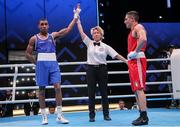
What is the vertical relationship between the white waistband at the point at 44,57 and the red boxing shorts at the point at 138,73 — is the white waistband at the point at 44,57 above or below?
above

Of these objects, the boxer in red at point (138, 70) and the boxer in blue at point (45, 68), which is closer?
the boxer in red at point (138, 70)

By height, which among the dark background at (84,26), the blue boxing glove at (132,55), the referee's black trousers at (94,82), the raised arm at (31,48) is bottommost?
the referee's black trousers at (94,82)

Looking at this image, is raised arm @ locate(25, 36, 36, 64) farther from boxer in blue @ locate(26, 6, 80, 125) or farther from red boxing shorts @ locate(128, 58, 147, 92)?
red boxing shorts @ locate(128, 58, 147, 92)

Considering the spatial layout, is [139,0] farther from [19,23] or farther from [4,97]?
Result: [4,97]

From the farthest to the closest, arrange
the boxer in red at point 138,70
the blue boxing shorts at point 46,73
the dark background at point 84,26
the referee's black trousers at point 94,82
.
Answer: the dark background at point 84,26, the referee's black trousers at point 94,82, the blue boxing shorts at point 46,73, the boxer in red at point 138,70

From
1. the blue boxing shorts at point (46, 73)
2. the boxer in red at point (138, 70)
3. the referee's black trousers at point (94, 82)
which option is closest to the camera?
the boxer in red at point (138, 70)

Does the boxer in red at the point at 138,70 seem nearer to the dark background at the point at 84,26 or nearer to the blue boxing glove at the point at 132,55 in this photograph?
the blue boxing glove at the point at 132,55

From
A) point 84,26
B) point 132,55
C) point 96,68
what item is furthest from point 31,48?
point 84,26

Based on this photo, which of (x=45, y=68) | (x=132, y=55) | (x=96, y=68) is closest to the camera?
(x=132, y=55)

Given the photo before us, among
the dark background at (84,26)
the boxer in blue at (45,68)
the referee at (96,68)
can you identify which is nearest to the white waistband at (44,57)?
the boxer in blue at (45,68)

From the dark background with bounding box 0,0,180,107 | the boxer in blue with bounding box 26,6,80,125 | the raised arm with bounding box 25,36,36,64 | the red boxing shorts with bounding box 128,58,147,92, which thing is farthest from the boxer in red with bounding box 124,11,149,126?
the dark background with bounding box 0,0,180,107

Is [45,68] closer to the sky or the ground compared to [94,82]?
closer to the sky

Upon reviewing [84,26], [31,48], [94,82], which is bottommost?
[94,82]

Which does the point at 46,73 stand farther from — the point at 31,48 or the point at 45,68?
the point at 31,48
